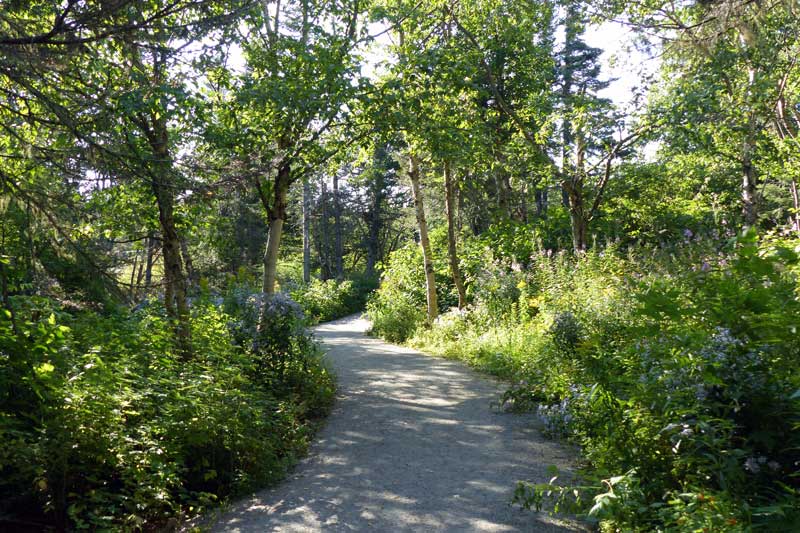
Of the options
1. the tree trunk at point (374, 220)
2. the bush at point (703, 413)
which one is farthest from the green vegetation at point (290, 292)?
the tree trunk at point (374, 220)

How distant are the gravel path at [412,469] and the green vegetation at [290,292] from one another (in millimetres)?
316

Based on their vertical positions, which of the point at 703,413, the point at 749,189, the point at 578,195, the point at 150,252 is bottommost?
the point at 703,413

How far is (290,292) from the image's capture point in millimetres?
9094

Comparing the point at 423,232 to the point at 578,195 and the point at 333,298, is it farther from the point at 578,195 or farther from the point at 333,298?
the point at 333,298

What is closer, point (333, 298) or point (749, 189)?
point (749, 189)

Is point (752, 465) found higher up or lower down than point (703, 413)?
lower down

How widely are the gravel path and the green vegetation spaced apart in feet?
1.04

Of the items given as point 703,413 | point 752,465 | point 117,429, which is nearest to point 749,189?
point 703,413

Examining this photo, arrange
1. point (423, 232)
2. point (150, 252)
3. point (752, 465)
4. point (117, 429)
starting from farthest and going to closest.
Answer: point (150, 252) < point (423, 232) < point (117, 429) < point (752, 465)

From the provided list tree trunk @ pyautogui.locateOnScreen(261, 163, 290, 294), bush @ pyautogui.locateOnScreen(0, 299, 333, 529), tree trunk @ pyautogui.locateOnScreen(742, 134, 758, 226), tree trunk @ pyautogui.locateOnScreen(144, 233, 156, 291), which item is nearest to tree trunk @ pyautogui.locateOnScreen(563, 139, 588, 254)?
tree trunk @ pyautogui.locateOnScreen(742, 134, 758, 226)

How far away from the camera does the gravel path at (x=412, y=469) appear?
13.2 feet

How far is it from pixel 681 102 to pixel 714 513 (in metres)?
8.82

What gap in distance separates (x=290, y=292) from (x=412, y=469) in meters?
4.72

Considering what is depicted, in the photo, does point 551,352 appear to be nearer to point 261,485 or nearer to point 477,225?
point 261,485
